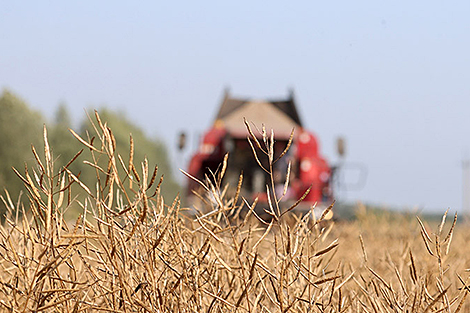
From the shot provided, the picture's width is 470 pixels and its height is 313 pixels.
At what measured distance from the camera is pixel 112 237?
171 cm

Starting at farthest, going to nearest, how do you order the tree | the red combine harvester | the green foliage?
1. the tree
2. the green foliage
3. the red combine harvester

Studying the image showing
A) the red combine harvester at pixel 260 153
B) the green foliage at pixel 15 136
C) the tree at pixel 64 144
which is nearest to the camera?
the red combine harvester at pixel 260 153

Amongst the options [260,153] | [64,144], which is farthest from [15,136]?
[260,153]

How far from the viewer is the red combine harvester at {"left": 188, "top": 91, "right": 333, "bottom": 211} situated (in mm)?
13198

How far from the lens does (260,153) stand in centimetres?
1320

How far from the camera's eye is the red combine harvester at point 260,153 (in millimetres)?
13198

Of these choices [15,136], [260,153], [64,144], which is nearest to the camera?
[260,153]

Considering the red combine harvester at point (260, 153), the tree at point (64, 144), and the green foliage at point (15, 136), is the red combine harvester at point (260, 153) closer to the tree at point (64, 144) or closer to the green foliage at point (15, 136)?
the green foliage at point (15, 136)

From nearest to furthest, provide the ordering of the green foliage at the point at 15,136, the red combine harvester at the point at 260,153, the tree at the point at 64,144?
the red combine harvester at the point at 260,153 → the green foliage at the point at 15,136 → the tree at the point at 64,144

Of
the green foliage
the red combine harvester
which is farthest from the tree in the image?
the red combine harvester

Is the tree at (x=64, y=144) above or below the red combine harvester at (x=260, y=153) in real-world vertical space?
below

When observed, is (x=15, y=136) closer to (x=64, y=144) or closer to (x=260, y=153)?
(x=64, y=144)

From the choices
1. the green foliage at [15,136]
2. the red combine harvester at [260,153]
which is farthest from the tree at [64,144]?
the red combine harvester at [260,153]

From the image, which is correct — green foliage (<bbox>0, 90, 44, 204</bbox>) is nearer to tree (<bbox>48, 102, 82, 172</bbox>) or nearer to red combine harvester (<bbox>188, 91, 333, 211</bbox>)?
tree (<bbox>48, 102, 82, 172</bbox>)
